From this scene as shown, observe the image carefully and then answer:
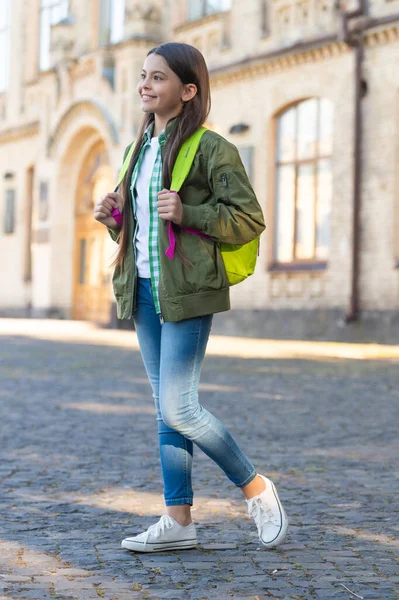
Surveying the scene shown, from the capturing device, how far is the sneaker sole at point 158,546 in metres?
4.28

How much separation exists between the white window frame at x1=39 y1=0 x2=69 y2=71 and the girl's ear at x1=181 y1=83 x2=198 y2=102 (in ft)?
91.8

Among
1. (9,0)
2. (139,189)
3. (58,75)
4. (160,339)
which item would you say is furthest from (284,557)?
(9,0)

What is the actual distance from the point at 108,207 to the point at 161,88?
0.48m

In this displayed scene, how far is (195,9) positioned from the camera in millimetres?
25891

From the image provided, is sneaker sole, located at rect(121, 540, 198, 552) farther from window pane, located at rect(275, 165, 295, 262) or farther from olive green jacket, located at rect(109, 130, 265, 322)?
window pane, located at rect(275, 165, 295, 262)

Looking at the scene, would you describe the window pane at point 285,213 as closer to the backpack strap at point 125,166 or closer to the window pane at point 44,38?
the window pane at point 44,38

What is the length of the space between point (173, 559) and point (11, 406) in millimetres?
5324

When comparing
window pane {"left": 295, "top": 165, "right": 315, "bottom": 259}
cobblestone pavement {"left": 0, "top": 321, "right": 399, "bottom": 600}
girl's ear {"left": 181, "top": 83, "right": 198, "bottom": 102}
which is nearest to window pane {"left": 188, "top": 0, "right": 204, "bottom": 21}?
window pane {"left": 295, "top": 165, "right": 315, "bottom": 259}

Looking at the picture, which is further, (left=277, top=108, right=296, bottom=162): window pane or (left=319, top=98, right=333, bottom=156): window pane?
(left=277, top=108, right=296, bottom=162): window pane

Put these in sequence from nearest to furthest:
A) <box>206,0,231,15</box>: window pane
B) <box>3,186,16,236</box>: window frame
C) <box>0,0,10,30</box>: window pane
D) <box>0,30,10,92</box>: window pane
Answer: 1. <box>206,0,231,15</box>: window pane
2. <box>3,186,16,236</box>: window frame
3. <box>0,0,10,30</box>: window pane
4. <box>0,30,10,92</box>: window pane

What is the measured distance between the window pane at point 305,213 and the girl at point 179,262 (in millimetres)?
17836

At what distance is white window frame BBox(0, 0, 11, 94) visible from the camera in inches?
1359

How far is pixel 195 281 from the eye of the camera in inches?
162

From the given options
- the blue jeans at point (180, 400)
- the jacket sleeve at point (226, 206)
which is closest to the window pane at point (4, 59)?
the blue jeans at point (180, 400)
